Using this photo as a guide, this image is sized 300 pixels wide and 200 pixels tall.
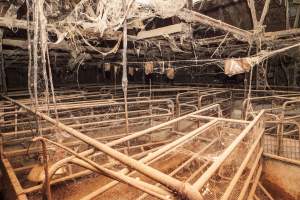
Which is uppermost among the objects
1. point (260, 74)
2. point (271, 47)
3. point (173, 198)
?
point (271, 47)

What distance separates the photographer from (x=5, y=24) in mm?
5551

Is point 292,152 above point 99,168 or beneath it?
beneath

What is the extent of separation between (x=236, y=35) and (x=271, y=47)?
3.13 m

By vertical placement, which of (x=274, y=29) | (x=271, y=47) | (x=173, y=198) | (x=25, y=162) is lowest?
(x=25, y=162)

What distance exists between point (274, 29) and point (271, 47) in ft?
6.93

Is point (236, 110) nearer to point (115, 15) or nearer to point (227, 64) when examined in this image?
point (227, 64)

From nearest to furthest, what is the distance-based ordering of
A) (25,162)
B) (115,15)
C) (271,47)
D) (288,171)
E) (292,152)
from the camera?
(288,171) < (115,15) < (292,152) < (25,162) < (271,47)

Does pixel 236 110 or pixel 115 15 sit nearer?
pixel 115 15

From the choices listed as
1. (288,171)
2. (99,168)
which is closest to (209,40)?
(288,171)

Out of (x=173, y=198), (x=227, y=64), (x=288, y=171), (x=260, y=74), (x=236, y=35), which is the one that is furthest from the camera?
(x=260, y=74)

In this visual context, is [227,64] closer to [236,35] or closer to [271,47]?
[236,35]

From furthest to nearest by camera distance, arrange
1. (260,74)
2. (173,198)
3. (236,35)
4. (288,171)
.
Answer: (260,74) < (236,35) < (288,171) < (173,198)

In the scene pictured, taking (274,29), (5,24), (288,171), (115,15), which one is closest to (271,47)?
(274,29)

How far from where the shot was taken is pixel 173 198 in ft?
4.56
